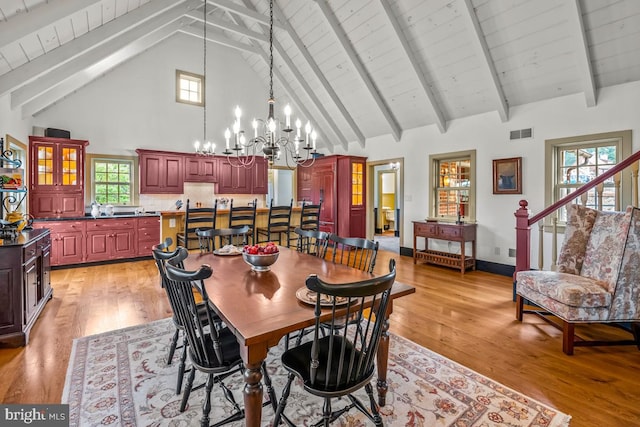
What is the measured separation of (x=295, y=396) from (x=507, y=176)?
15.1ft

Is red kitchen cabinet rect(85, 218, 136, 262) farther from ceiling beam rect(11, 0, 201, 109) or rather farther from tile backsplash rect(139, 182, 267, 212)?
ceiling beam rect(11, 0, 201, 109)

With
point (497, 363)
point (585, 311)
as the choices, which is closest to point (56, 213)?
point (497, 363)

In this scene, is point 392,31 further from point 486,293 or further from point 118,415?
point 118,415

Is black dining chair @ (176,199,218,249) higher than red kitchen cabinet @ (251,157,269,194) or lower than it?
lower

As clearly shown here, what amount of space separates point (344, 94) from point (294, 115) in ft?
6.12

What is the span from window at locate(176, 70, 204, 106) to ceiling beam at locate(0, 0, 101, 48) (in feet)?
12.6

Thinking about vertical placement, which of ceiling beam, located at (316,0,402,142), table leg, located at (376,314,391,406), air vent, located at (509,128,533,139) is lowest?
table leg, located at (376,314,391,406)

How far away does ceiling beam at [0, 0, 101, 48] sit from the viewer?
2852mm

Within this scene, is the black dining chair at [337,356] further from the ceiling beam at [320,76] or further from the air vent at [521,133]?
the ceiling beam at [320,76]

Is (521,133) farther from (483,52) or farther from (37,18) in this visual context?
(37,18)

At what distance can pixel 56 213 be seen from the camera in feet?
17.7

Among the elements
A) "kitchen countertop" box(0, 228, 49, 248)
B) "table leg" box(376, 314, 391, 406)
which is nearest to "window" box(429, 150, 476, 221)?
"table leg" box(376, 314, 391, 406)

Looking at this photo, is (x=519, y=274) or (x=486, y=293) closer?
(x=519, y=274)

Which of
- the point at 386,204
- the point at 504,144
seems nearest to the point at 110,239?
the point at 504,144
